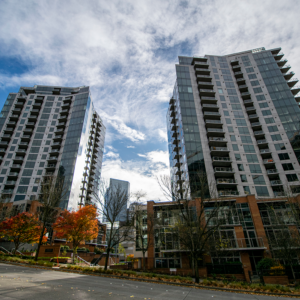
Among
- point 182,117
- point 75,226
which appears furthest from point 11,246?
point 182,117

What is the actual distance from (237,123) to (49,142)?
61.5 m

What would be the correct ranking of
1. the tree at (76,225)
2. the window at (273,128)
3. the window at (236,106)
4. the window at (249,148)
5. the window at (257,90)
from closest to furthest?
the tree at (76,225) < the window at (249,148) < the window at (273,128) < the window at (236,106) < the window at (257,90)

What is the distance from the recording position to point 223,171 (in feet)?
154

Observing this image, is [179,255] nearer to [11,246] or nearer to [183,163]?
[183,163]

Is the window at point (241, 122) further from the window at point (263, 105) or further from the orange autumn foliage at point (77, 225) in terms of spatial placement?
the orange autumn foliage at point (77, 225)

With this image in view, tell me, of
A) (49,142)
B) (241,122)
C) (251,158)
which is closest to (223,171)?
(251,158)

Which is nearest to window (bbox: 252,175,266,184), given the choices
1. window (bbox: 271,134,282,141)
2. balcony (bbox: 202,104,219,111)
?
window (bbox: 271,134,282,141)

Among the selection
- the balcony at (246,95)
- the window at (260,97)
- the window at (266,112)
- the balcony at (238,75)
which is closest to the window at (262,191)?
the window at (266,112)

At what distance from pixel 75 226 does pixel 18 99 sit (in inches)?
2775

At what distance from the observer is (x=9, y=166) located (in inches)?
2493

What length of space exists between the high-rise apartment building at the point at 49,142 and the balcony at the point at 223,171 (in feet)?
133

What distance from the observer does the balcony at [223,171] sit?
46.7 metres

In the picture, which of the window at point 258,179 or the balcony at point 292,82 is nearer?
the window at point 258,179

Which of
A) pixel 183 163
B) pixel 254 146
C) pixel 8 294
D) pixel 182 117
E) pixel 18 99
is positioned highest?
pixel 18 99
